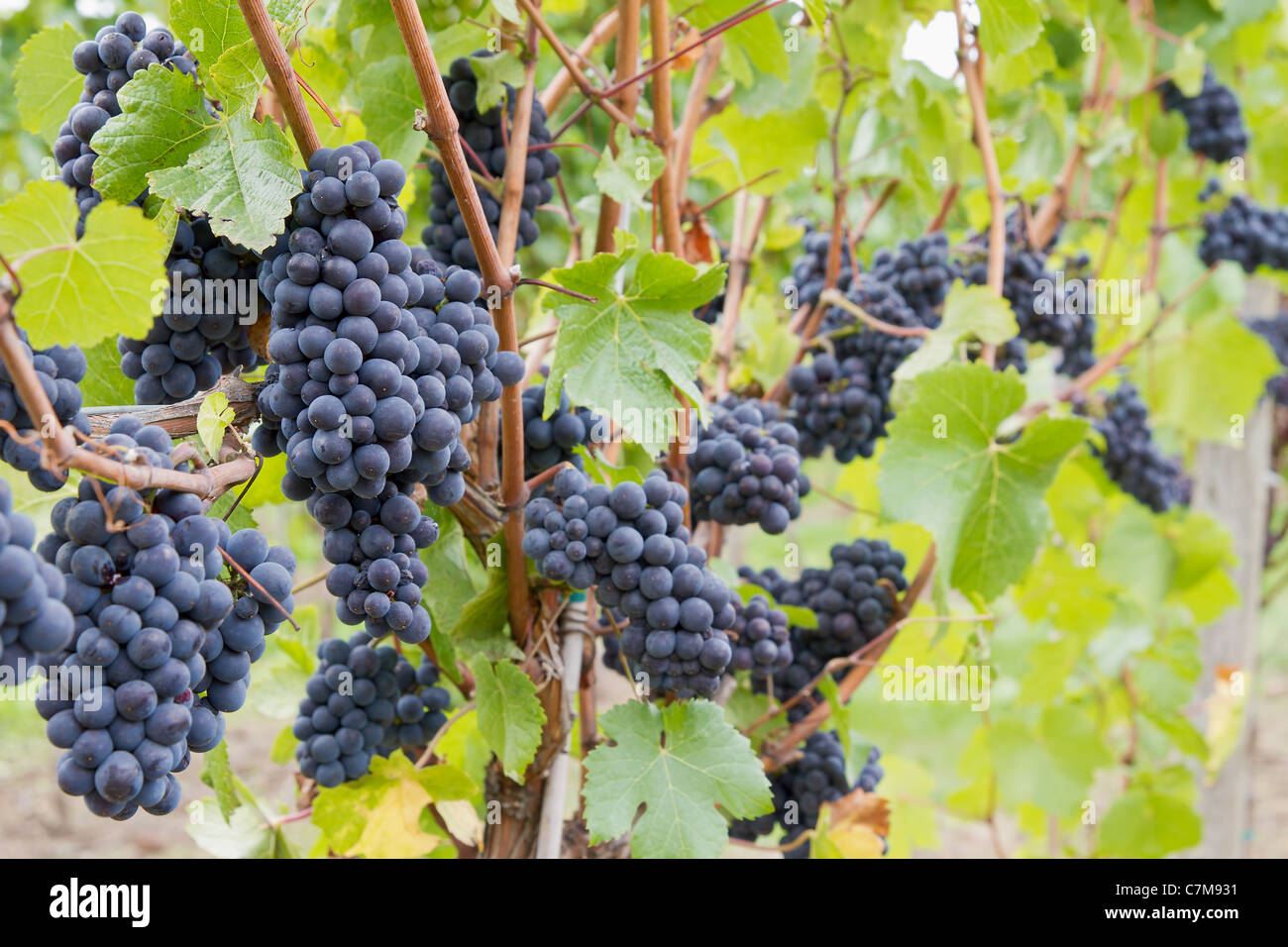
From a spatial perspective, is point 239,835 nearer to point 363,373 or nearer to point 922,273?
point 363,373

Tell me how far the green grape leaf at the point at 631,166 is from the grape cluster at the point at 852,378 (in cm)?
52

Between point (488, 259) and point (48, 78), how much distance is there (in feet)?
1.83

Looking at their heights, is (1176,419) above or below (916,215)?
below

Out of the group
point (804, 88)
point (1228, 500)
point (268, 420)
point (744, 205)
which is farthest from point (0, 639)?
point (1228, 500)

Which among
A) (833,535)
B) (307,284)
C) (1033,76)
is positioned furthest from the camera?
(833,535)

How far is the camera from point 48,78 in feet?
3.47

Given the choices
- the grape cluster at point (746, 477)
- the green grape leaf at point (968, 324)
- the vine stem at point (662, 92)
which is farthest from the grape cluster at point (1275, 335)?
the vine stem at point (662, 92)

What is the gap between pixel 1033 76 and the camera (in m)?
1.93

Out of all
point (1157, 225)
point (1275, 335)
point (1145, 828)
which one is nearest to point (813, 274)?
point (1157, 225)

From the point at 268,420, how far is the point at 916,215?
2.02 meters

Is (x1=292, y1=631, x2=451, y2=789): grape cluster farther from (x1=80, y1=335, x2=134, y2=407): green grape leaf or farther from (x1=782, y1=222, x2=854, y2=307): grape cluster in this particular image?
(x1=782, y1=222, x2=854, y2=307): grape cluster

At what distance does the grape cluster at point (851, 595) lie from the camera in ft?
5.05
